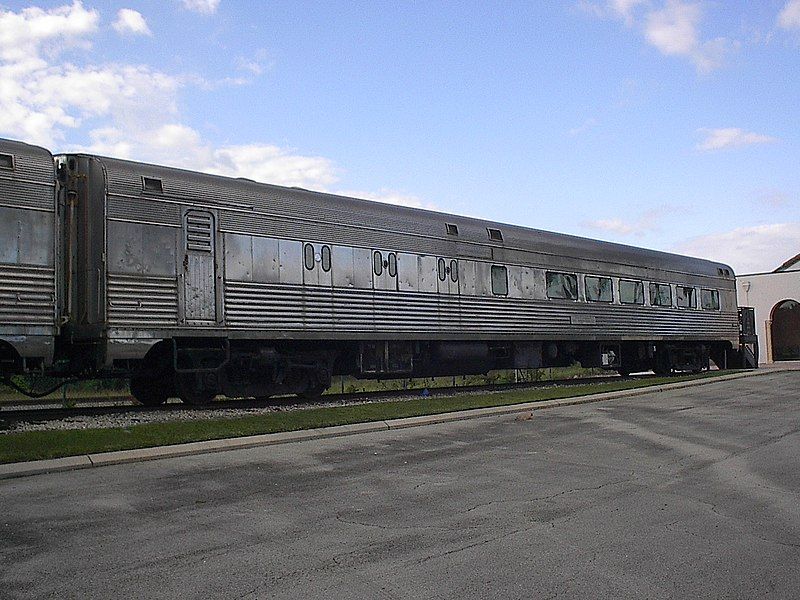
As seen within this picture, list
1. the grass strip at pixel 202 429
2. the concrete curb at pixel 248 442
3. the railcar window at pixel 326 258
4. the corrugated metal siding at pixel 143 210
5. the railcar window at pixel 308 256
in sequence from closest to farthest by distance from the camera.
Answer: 1. the concrete curb at pixel 248 442
2. the grass strip at pixel 202 429
3. the corrugated metal siding at pixel 143 210
4. the railcar window at pixel 308 256
5. the railcar window at pixel 326 258

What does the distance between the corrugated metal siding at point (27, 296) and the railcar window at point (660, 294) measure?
Answer: 18.0 meters

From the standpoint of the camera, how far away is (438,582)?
4.85 meters

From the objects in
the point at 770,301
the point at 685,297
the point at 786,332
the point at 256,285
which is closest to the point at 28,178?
the point at 256,285

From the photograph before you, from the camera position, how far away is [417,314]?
→ 1720 centimetres

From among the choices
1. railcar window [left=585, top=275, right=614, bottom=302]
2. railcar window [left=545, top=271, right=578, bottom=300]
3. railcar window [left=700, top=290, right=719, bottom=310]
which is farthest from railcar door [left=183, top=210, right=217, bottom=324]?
railcar window [left=700, top=290, right=719, bottom=310]

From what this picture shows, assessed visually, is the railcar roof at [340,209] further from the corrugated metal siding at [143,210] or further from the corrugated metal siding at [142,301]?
the corrugated metal siding at [142,301]

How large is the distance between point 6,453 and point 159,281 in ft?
16.4

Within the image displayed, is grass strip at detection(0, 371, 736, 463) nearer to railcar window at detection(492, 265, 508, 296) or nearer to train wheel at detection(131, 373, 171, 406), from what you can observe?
train wheel at detection(131, 373, 171, 406)

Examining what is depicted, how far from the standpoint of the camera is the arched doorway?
4659 cm

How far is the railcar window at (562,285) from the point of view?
815 inches

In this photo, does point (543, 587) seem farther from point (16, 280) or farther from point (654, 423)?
point (16, 280)

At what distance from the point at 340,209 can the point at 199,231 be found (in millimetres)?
3216

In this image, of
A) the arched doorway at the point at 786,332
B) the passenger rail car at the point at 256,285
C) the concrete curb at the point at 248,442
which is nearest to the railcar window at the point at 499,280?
the passenger rail car at the point at 256,285

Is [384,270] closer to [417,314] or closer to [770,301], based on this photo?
[417,314]
